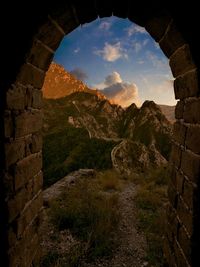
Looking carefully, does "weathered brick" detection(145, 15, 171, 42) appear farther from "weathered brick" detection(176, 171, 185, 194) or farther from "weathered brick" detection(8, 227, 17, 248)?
"weathered brick" detection(8, 227, 17, 248)

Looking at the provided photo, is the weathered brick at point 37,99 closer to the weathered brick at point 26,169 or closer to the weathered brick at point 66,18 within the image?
the weathered brick at point 26,169

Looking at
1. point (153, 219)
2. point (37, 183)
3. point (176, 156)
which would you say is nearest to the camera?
point (176, 156)

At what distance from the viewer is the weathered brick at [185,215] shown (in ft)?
8.25

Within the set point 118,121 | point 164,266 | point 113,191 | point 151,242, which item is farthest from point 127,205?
point 118,121

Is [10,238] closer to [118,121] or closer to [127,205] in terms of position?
[127,205]

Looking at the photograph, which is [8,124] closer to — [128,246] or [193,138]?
[193,138]

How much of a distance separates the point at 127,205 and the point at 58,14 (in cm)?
567

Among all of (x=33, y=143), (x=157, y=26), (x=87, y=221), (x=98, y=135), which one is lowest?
(x=98, y=135)

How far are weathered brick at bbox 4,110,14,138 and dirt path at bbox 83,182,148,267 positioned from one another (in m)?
2.58

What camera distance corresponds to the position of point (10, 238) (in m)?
2.61

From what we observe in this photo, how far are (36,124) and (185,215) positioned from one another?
6.60ft

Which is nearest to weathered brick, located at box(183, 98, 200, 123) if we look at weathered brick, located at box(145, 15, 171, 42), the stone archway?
the stone archway

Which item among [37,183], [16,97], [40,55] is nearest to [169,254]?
[37,183]

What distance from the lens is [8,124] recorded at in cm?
254
